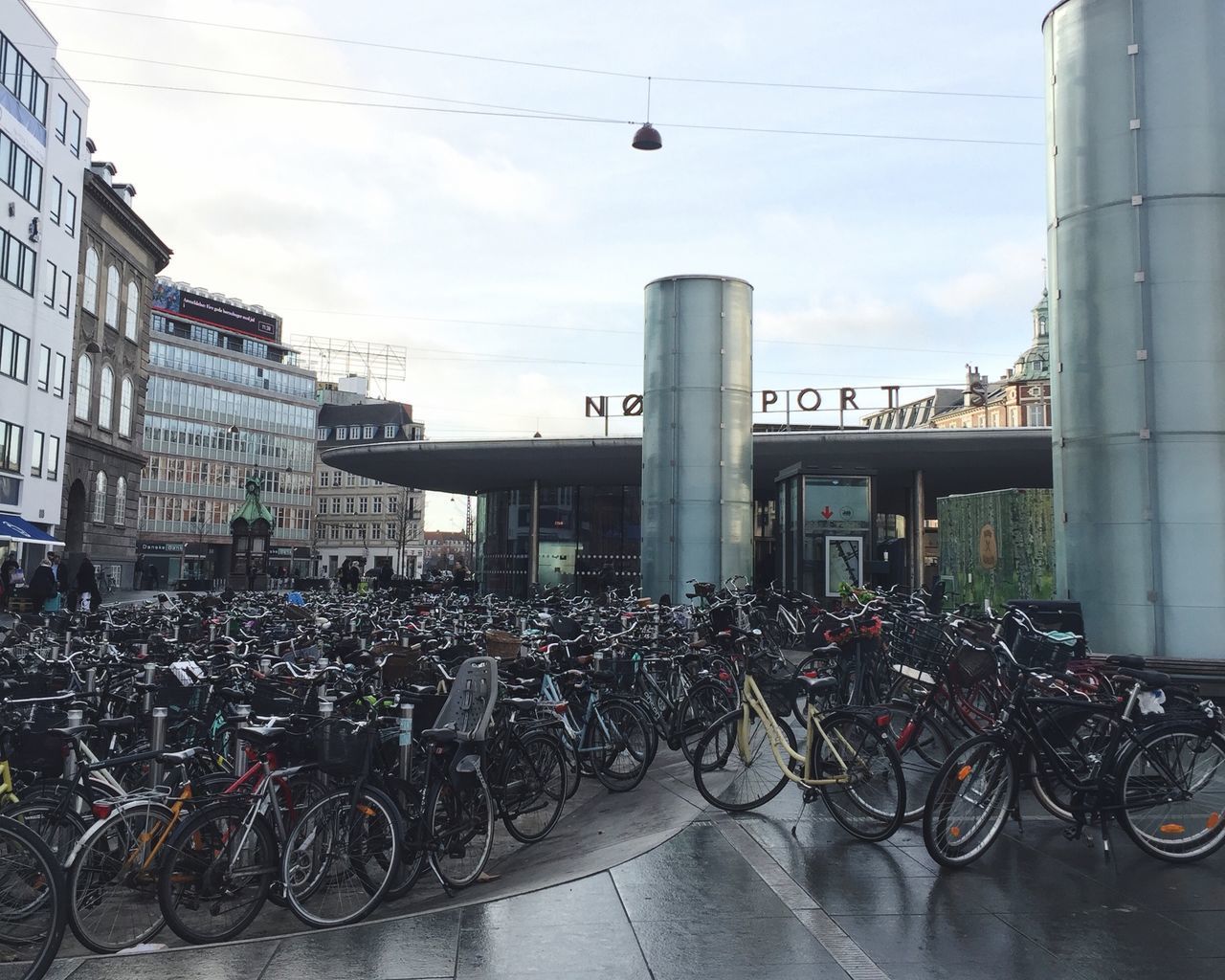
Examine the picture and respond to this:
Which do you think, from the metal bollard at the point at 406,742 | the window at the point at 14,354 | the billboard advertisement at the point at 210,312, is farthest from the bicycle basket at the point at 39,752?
the billboard advertisement at the point at 210,312

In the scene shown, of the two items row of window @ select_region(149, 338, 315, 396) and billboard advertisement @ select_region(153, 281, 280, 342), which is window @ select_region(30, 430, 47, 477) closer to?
row of window @ select_region(149, 338, 315, 396)

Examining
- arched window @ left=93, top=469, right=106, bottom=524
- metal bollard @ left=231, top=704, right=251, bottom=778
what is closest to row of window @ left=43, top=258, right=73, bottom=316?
arched window @ left=93, top=469, right=106, bottom=524

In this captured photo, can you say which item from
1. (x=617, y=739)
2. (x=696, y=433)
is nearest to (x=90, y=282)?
(x=696, y=433)

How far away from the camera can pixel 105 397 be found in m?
43.0

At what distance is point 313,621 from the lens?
43.7 ft

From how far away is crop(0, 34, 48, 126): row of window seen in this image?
31875 millimetres

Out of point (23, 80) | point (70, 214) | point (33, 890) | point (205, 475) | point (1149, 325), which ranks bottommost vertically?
point (33, 890)

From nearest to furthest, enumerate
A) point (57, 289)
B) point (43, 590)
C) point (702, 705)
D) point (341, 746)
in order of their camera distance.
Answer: point (341, 746), point (702, 705), point (43, 590), point (57, 289)

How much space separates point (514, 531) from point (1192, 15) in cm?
2472

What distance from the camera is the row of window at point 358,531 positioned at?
106 metres

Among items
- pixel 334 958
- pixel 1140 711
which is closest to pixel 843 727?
pixel 1140 711

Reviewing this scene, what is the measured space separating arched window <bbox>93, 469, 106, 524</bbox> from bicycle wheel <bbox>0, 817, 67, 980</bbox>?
4161cm

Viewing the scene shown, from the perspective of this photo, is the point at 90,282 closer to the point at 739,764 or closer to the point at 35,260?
the point at 35,260

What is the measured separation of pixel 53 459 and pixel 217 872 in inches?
1426
